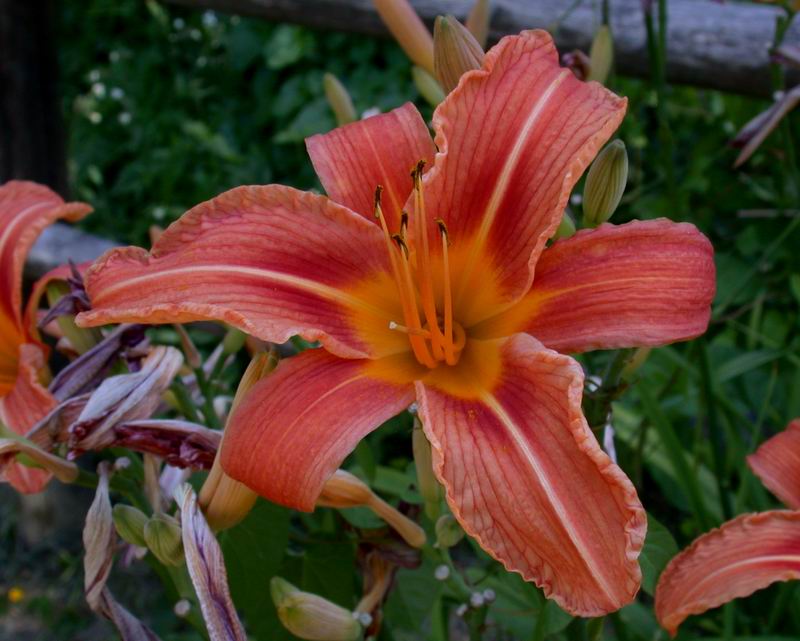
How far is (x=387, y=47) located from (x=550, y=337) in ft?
7.27

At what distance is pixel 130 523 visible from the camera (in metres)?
0.70

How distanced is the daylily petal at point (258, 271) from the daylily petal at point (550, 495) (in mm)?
123

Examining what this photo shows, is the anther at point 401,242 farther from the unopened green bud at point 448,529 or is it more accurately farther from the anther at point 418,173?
the unopened green bud at point 448,529

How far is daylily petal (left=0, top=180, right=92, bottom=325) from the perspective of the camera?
873mm

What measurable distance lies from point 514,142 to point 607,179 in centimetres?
8

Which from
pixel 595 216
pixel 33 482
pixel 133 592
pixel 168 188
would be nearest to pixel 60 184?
pixel 168 188

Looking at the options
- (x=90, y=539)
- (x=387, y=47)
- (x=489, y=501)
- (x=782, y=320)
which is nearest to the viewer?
(x=489, y=501)

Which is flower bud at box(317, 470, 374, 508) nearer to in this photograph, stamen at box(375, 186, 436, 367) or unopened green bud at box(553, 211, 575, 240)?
stamen at box(375, 186, 436, 367)

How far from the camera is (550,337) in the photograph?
0.67 metres

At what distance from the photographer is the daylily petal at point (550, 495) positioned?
1.83 feet

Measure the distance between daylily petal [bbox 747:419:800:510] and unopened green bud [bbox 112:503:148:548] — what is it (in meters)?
0.52

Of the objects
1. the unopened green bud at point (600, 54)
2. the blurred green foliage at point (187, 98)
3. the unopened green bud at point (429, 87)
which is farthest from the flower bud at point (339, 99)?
the blurred green foliage at point (187, 98)

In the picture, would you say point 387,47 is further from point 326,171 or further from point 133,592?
point 326,171

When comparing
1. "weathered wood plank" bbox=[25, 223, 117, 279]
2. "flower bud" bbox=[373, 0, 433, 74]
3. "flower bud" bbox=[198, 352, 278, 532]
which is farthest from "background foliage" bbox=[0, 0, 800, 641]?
"weathered wood plank" bbox=[25, 223, 117, 279]
